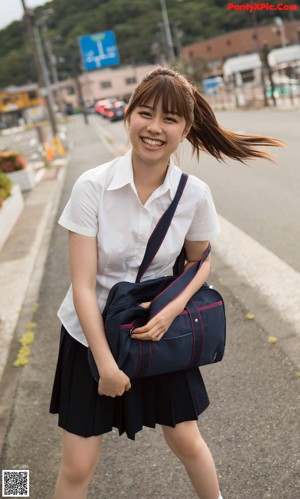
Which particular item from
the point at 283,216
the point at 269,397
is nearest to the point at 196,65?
the point at 283,216

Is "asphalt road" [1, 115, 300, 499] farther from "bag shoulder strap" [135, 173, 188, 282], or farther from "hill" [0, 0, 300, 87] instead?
"hill" [0, 0, 300, 87]

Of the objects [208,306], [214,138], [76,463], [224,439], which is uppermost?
[214,138]

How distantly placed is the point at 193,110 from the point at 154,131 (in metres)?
0.24

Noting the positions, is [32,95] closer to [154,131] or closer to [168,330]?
[154,131]

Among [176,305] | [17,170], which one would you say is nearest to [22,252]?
[176,305]

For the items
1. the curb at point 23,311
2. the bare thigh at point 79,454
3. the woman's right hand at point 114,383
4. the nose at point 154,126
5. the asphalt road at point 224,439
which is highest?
the nose at point 154,126

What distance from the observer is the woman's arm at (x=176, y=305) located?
1925 millimetres

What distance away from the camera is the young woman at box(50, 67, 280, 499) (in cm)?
194

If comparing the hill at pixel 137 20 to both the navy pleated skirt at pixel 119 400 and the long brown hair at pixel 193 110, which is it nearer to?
the long brown hair at pixel 193 110

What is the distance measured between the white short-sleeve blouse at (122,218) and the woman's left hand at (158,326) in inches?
7.2

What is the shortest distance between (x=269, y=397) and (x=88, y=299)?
1790 millimetres

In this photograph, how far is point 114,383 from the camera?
6.27ft

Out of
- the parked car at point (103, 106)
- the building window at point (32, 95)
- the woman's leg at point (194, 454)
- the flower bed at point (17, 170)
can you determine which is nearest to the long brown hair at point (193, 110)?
the woman's leg at point (194, 454)

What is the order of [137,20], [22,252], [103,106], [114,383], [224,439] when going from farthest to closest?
[137,20], [103,106], [22,252], [224,439], [114,383]
